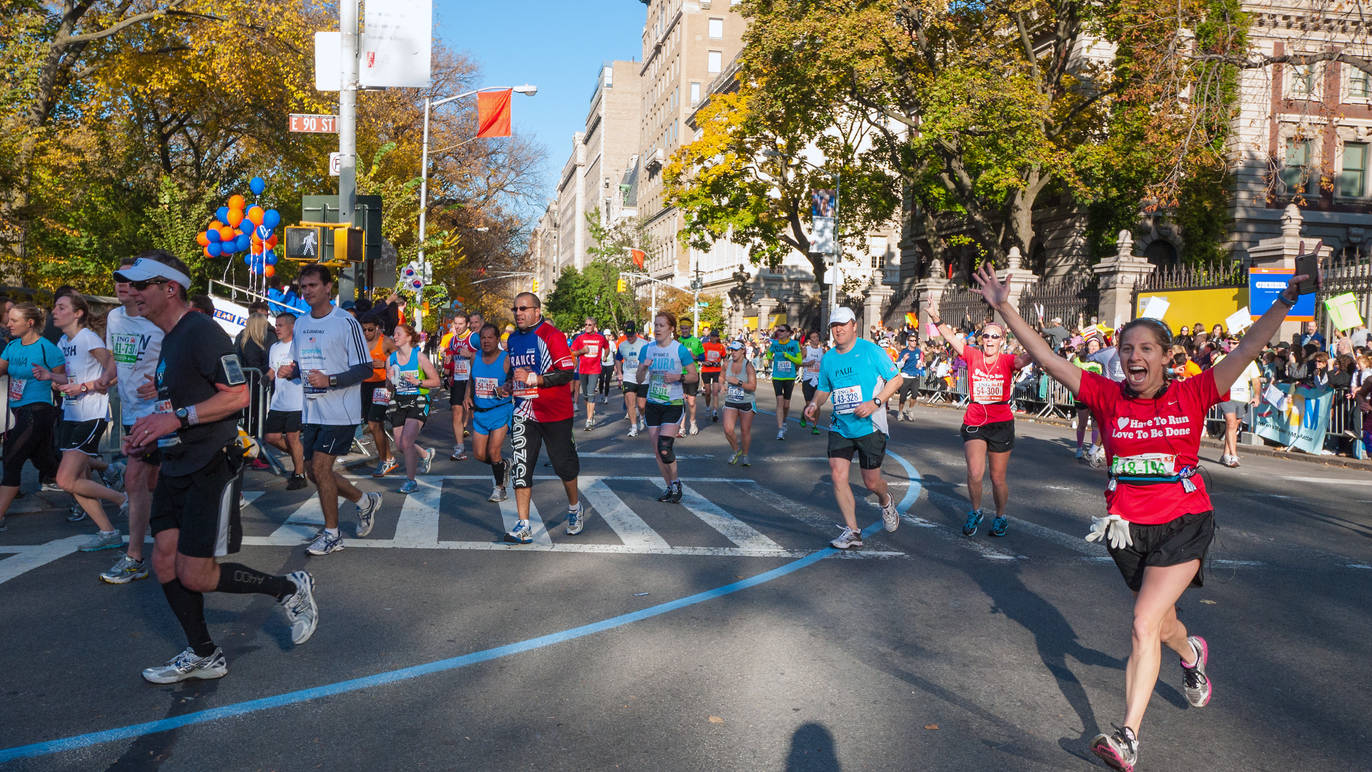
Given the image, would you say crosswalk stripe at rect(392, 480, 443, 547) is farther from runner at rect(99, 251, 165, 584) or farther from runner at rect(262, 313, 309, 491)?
runner at rect(99, 251, 165, 584)

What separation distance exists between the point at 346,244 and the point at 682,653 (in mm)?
9199

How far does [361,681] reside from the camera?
4.93 metres

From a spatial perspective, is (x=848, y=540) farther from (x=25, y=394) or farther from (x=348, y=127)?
(x=348, y=127)

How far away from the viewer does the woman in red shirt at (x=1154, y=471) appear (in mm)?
4352

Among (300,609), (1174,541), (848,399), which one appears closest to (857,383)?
(848,399)

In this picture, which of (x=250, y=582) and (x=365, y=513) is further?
(x=365, y=513)

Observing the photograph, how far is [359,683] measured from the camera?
4898mm

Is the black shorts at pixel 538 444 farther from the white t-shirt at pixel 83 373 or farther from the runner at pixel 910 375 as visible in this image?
the runner at pixel 910 375

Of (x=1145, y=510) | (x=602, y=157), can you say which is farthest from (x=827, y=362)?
(x=602, y=157)

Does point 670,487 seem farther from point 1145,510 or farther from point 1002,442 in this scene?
point 1145,510

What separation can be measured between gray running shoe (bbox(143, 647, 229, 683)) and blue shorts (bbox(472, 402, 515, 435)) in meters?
5.32

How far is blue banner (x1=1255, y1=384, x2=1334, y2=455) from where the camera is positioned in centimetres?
1734

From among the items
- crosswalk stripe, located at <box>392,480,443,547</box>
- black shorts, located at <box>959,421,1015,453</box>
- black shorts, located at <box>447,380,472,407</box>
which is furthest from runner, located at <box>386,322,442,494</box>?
Result: black shorts, located at <box>959,421,1015,453</box>

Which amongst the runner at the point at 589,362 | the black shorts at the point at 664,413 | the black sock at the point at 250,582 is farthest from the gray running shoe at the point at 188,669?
the runner at the point at 589,362
